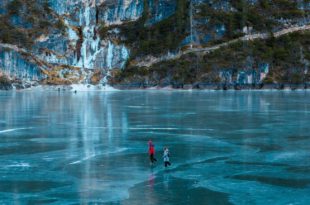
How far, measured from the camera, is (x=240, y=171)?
31891 mm

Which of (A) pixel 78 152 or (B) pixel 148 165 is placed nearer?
(B) pixel 148 165

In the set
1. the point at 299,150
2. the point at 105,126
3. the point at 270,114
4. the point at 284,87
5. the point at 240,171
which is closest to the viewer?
the point at 240,171

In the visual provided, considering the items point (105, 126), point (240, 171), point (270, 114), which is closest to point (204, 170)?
point (240, 171)

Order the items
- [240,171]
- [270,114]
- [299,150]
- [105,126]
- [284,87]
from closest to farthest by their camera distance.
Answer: [240,171], [299,150], [105,126], [270,114], [284,87]

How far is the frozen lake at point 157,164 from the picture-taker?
26.3m

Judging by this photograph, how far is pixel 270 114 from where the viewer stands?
7062cm

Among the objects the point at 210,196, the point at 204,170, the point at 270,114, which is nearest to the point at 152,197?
the point at 210,196

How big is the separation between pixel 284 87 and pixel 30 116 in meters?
143

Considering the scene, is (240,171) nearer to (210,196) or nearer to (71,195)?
(210,196)

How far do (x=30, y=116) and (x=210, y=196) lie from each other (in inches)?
1942

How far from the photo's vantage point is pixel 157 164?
3422 centimetres

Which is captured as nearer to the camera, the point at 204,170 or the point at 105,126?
the point at 204,170

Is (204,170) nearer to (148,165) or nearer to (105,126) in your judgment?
(148,165)

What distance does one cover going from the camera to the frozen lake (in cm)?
2630
